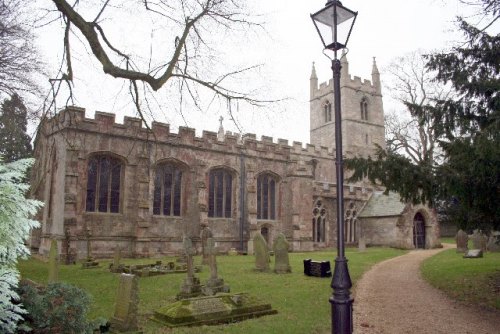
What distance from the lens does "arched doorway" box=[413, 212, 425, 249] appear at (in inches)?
1135

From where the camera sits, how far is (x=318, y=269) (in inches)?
529

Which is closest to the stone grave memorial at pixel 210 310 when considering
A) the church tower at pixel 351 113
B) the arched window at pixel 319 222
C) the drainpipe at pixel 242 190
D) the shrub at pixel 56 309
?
the shrub at pixel 56 309

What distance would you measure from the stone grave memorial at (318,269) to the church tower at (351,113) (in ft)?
102

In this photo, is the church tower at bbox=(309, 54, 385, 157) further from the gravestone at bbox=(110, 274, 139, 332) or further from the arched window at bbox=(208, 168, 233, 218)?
the gravestone at bbox=(110, 274, 139, 332)

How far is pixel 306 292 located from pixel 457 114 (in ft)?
18.4

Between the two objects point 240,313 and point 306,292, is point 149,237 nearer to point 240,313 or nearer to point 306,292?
point 306,292

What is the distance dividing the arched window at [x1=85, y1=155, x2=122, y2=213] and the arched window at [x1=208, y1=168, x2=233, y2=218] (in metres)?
5.64

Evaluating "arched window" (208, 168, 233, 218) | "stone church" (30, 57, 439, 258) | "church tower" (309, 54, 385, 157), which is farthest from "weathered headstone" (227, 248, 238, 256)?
"church tower" (309, 54, 385, 157)

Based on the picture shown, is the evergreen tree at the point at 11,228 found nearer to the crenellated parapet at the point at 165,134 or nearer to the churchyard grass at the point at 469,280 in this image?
the churchyard grass at the point at 469,280

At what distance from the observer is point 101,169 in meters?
21.5

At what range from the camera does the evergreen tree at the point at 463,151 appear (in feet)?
24.4

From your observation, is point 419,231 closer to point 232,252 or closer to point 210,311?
point 232,252

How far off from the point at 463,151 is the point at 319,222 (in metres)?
22.8

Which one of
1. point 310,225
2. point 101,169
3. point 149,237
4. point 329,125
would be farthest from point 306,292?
point 329,125
